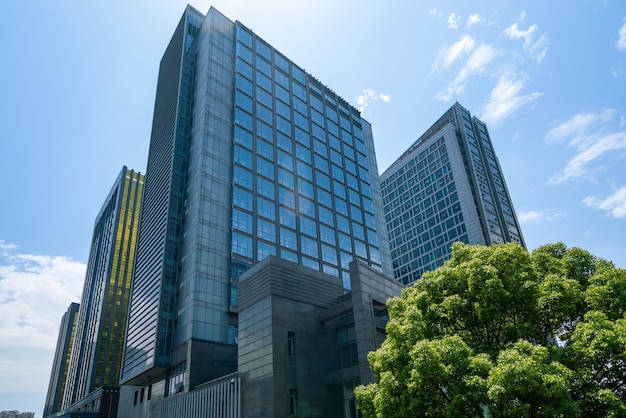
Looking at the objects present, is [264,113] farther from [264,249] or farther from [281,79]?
[264,249]

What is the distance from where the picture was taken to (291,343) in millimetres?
30094

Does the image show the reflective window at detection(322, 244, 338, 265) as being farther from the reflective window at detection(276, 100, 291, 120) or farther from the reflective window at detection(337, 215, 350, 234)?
the reflective window at detection(276, 100, 291, 120)


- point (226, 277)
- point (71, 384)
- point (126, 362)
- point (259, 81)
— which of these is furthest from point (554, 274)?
point (71, 384)

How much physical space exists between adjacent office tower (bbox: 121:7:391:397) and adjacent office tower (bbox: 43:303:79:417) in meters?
102

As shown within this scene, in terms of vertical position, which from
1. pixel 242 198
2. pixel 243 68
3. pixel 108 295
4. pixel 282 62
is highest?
pixel 282 62

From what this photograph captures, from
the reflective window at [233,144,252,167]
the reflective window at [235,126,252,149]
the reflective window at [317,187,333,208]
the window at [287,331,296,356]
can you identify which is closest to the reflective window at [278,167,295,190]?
the reflective window at [233,144,252,167]

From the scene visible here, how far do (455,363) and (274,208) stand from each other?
48926 millimetres

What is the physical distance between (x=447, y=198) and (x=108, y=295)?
90950 millimetres

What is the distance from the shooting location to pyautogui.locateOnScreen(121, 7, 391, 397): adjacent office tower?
50812 mm

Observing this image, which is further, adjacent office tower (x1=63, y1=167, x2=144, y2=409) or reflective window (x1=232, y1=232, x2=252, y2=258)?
adjacent office tower (x1=63, y1=167, x2=144, y2=409)

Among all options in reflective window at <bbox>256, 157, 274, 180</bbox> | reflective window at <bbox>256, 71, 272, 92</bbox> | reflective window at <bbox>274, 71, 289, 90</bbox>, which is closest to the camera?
reflective window at <bbox>256, 157, 274, 180</bbox>

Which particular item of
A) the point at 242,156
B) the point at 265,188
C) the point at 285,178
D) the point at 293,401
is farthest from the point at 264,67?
the point at 293,401

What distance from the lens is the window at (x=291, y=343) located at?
97.3 feet

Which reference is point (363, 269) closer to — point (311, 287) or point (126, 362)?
point (311, 287)
